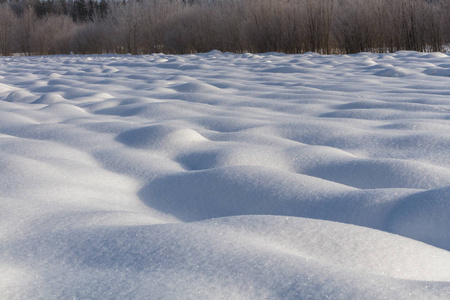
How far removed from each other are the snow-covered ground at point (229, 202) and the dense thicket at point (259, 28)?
4.50 meters

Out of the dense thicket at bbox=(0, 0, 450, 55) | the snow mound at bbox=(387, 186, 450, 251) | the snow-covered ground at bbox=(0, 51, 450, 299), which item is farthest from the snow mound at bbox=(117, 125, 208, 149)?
the dense thicket at bbox=(0, 0, 450, 55)

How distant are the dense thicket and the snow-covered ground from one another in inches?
177

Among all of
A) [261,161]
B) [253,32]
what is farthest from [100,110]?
[253,32]

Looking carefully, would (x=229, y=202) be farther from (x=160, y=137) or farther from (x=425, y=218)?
(x=160, y=137)

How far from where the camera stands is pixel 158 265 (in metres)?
0.69

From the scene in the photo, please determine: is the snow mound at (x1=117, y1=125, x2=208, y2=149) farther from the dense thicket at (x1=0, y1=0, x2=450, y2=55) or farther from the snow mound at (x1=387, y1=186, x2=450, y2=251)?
the dense thicket at (x1=0, y1=0, x2=450, y2=55)

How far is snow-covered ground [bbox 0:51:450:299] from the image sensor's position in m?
0.65

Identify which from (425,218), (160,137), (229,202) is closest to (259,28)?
(160,137)

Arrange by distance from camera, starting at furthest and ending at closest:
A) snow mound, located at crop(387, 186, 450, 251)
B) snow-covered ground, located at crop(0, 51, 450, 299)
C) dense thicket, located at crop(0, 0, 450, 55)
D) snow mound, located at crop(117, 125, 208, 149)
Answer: dense thicket, located at crop(0, 0, 450, 55) → snow mound, located at crop(117, 125, 208, 149) → snow mound, located at crop(387, 186, 450, 251) → snow-covered ground, located at crop(0, 51, 450, 299)

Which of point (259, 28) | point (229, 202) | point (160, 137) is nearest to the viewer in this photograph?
point (229, 202)

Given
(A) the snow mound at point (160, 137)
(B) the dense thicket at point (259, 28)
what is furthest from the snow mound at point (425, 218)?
(B) the dense thicket at point (259, 28)

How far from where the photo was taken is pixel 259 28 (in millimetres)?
7672

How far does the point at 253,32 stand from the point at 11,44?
8771 mm

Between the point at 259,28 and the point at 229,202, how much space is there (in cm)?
693
